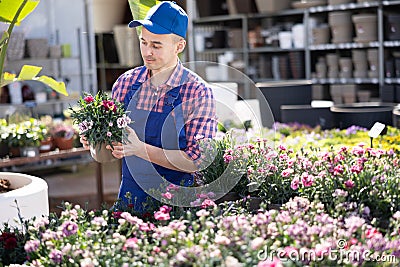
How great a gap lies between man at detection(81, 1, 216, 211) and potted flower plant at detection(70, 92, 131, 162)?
0.07m

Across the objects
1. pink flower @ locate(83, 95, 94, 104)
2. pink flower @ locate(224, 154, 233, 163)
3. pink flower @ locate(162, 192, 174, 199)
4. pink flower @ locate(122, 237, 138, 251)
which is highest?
pink flower @ locate(83, 95, 94, 104)

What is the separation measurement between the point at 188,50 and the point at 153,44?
743cm

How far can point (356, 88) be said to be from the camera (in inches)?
313

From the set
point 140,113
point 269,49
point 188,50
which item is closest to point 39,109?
point 188,50

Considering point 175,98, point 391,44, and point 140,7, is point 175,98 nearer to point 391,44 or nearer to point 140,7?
point 140,7

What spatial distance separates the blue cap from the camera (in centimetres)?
246

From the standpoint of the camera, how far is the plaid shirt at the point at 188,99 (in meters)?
2.52

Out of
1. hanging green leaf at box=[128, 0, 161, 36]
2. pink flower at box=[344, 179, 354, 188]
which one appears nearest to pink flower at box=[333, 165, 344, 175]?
pink flower at box=[344, 179, 354, 188]

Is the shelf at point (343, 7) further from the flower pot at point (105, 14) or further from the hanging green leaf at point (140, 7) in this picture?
the hanging green leaf at point (140, 7)

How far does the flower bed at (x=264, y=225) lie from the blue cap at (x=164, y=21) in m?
0.46

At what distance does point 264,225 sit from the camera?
1.81m

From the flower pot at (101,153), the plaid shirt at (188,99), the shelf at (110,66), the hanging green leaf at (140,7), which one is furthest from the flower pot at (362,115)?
the shelf at (110,66)

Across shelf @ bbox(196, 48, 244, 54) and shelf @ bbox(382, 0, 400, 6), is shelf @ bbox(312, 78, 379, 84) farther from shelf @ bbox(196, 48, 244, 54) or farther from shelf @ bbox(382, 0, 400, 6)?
shelf @ bbox(196, 48, 244, 54)

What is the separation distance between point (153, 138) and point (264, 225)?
3.17 ft
